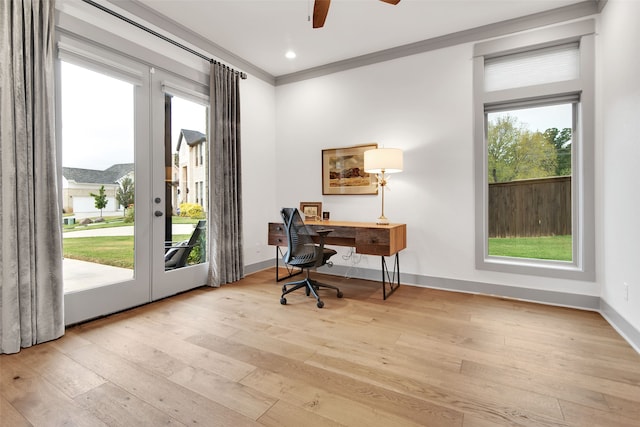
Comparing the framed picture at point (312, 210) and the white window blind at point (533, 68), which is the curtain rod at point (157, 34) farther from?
→ the white window blind at point (533, 68)

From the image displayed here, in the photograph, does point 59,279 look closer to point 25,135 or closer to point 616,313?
point 25,135

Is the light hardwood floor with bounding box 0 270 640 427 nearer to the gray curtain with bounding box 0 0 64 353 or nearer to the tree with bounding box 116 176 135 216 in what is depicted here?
the gray curtain with bounding box 0 0 64 353

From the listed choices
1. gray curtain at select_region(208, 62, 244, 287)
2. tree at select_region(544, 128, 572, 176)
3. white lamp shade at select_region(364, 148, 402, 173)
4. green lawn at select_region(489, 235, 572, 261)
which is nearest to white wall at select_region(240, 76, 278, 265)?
gray curtain at select_region(208, 62, 244, 287)

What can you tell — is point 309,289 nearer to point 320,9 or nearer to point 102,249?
point 102,249

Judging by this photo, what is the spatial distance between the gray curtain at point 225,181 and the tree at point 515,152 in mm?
2961

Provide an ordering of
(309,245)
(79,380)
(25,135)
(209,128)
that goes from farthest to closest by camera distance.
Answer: (209,128)
(309,245)
(25,135)
(79,380)

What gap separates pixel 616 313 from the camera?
234cm

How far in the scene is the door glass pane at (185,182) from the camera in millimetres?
3113

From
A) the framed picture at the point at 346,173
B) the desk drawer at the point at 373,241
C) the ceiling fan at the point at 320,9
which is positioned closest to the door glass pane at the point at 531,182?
the desk drawer at the point at 373,241

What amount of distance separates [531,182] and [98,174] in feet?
13.8

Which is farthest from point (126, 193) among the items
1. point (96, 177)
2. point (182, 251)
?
point (182, 251)

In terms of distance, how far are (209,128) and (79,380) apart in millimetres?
2675

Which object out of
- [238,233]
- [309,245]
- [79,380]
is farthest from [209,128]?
[79,380]

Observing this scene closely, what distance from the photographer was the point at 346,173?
12.9 ft
